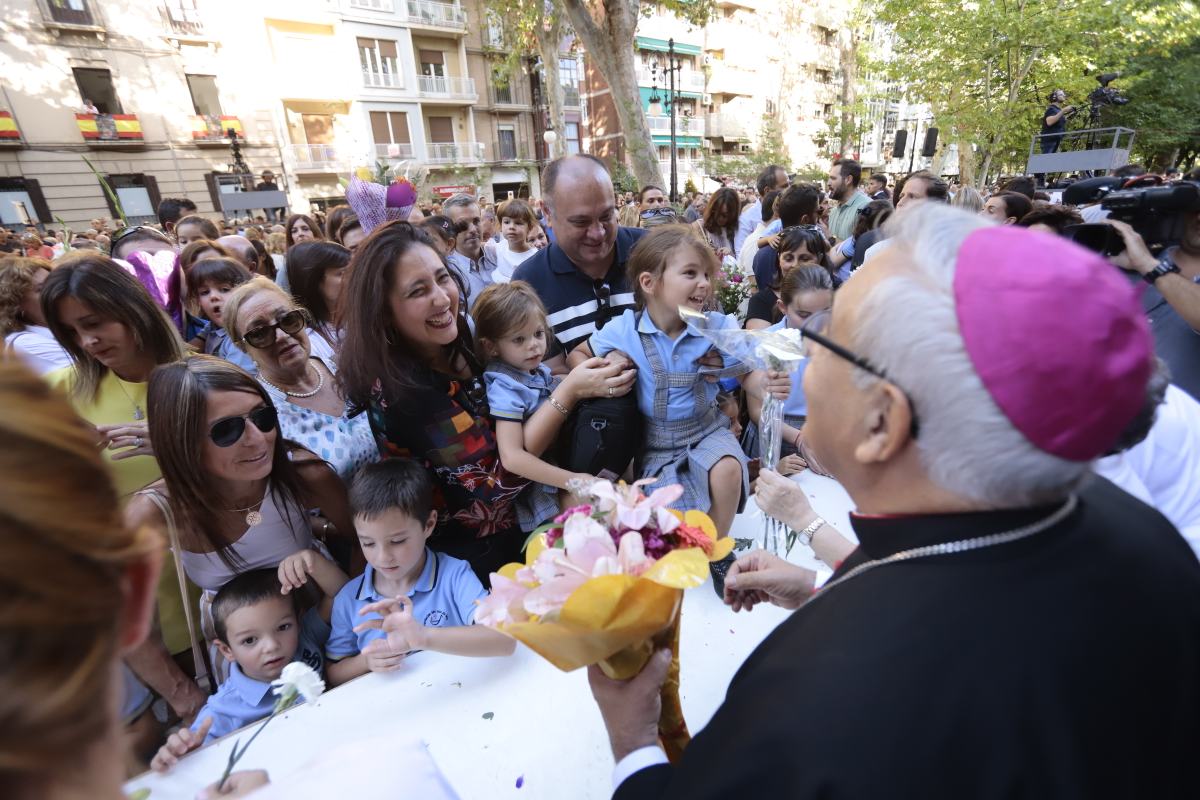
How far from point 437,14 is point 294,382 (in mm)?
30762

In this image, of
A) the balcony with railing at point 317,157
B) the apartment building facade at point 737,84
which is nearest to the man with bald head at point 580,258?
the balcony with railing at point 317,157

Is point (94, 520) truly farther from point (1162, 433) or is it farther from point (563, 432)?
point (1162, 433)

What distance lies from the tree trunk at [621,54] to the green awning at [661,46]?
22.3 m

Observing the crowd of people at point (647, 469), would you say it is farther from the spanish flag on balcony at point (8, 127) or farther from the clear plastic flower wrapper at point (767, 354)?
the spanish flag on balcony at point (8, 127)

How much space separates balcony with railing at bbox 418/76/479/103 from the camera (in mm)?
27000

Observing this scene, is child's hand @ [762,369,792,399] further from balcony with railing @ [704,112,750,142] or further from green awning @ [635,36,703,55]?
balcony with railing @ [704,112,750,142]

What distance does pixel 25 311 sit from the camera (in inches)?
134

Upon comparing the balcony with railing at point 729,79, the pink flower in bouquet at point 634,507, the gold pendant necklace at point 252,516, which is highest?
the balcony with railing at point 729,79

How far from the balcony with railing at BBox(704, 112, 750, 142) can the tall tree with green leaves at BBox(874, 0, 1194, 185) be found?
20.7 meters

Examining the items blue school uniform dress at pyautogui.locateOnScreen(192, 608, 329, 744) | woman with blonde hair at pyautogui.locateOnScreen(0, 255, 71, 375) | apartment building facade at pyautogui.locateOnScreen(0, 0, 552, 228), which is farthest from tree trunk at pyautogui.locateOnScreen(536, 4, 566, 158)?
blue school uniform dress at pyautogui.locateOnScreen(192, 608, 329, 744)

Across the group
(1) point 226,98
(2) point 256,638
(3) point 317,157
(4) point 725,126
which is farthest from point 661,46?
(2) point 256,638

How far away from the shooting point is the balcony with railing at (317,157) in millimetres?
24250

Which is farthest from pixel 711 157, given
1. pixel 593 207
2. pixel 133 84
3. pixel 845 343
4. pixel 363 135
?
pixel 845 343

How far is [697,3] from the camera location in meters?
13.5
